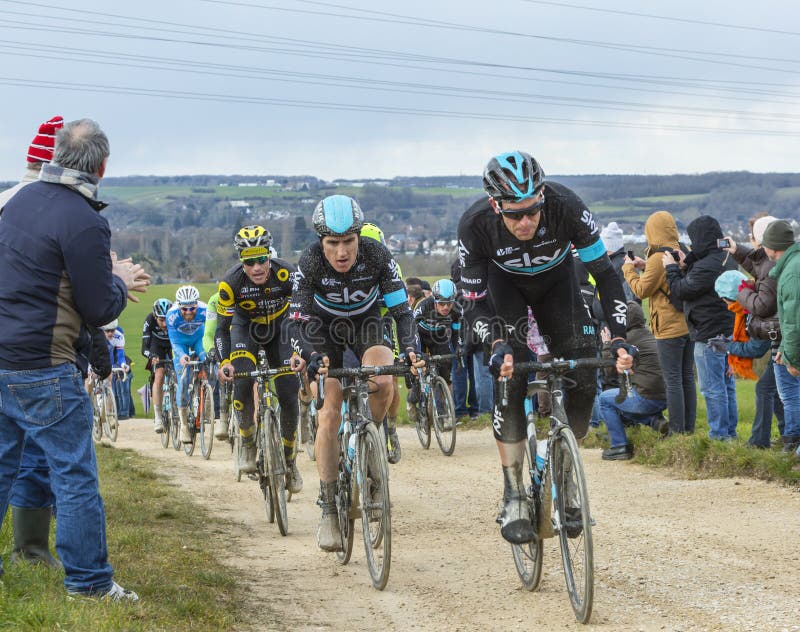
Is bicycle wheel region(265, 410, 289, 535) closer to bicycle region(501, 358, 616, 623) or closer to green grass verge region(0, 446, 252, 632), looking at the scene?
green grass verge region(0, 446, 252, 632)

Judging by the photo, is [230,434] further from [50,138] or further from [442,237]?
[442,237]

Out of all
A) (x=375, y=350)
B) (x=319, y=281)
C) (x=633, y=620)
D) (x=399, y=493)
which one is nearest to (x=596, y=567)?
(x=633, y=620)

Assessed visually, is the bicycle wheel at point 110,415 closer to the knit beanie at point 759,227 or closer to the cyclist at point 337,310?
the cyclist at point 337,310

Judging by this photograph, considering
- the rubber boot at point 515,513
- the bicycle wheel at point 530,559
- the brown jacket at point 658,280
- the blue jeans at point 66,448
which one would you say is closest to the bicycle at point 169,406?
the brown jacket at point 658,280

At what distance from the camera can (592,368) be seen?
6691 millimetres

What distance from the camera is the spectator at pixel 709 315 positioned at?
1137cm

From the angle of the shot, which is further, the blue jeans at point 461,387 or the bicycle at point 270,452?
the blue jeans at point 461,387

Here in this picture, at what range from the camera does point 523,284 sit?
22.9 feet

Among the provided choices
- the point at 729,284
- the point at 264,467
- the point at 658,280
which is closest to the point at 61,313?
the point at 264,467

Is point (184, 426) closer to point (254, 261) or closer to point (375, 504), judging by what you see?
point (254, 261)

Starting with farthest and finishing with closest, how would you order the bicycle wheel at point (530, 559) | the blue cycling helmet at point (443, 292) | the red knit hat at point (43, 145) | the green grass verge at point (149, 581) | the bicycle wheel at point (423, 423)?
the blue cycling helmet at point (443, 292)
the bicycle wheel at point (423, 423)
the red knit hat at point (43, 145)
the bicycle wheel at point (530, 559)
the green grass verge at point (149, 581)

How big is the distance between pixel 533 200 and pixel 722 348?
5.65 meters

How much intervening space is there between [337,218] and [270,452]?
10.7 ft

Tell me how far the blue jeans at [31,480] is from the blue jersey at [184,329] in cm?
1013
